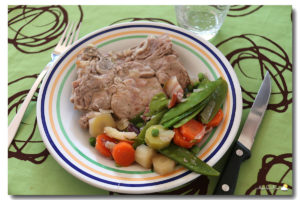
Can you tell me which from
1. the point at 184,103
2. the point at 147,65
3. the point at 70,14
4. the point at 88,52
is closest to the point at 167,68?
the point at 147,65

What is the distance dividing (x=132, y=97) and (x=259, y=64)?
1579 millimetres

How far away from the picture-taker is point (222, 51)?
3.64 m

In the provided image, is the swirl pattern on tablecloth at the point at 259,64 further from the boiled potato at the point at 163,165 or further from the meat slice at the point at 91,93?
the meat slice at the point at 91,93

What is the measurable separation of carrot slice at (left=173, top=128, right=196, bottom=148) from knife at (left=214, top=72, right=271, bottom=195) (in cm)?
38

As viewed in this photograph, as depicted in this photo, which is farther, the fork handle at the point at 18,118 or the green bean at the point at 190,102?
the fork handle at the point at 18,118

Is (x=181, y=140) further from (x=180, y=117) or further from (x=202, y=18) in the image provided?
(x=202, y=18)

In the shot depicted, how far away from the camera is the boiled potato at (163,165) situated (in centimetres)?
251

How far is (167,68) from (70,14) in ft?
5.80

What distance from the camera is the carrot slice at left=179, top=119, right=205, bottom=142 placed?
260 centimetres

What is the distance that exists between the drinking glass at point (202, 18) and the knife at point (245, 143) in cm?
93

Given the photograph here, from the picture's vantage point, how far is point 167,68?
10.2 feet

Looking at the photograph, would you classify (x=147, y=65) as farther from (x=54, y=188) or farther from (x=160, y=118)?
(x=54, y=188)

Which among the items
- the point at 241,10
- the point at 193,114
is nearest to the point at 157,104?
the point at 193,114

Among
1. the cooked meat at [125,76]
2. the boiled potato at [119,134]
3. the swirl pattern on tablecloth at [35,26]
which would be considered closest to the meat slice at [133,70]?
the cooked meat at [125,76]
